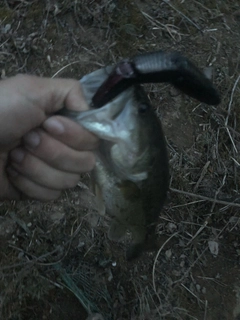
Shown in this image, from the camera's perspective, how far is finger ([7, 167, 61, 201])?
1.84 meters

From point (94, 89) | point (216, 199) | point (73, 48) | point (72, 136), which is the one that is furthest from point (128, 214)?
point (73, 48)

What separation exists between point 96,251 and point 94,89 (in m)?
1.41

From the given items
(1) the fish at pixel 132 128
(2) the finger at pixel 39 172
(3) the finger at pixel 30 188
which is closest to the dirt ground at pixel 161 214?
(3) the finger at pixel 30 188

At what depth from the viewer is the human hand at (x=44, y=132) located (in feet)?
5.07

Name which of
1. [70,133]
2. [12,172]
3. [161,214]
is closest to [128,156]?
[70,133]

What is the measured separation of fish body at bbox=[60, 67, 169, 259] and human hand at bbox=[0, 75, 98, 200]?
0.14 ft

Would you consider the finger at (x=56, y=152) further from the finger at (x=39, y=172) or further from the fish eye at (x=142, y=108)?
the fish eye at (x=142, y=108)

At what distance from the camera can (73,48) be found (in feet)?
9.76

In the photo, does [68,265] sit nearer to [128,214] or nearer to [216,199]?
[216,199]

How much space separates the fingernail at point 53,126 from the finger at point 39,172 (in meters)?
0.17

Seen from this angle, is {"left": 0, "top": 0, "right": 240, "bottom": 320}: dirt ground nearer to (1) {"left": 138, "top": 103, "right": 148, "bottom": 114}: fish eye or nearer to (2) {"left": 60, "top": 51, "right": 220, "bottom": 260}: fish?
(2) {"left": 60, "top": 51, "right": 220, "bottom": 260}: fish

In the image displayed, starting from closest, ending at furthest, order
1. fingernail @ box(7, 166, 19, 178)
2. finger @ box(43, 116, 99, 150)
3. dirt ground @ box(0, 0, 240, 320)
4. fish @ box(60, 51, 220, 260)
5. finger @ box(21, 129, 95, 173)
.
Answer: fish @ box(60, 51, 220, 260), finger @ box(43, 116, 99, 150), finger @ box(21, 129, 95, 173), fingernail @ box(7, 166, 19, 178), dirt ground @ box(0, 0, 240, 320)

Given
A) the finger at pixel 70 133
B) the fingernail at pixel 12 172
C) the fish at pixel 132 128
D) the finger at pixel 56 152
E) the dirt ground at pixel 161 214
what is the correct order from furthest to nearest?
the dirt ground at pixel 161 214
the fingernail at pixel 12 172
the finger at pixel 56 152
the finger at pixel 70 133
the fish at pixel 132 128

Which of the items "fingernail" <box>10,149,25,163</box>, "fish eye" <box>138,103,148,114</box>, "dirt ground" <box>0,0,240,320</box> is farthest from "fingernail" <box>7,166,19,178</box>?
"dirt ground" <box>0,0,240,320</box>
